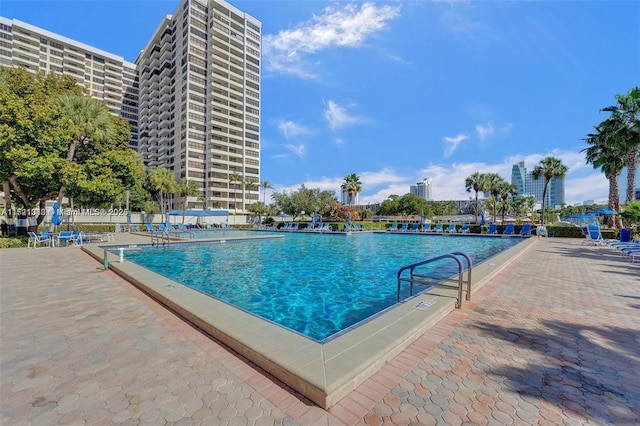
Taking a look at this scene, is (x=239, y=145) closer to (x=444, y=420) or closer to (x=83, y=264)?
(x=83, y=264)

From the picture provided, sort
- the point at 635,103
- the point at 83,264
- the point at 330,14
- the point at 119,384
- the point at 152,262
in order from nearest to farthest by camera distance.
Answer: the point at 119,384
the point at 83,264
the point at 152,262
the point at 330,14
the point at 635,103

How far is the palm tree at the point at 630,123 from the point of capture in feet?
52.7

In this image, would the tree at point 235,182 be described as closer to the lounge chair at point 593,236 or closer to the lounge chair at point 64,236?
the lounge chair at point 64,236

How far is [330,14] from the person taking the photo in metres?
13.8

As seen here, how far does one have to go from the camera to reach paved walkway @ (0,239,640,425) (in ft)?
7.64

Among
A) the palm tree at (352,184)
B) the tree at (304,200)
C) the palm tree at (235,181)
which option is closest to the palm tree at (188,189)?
the palm tree at (235,181)

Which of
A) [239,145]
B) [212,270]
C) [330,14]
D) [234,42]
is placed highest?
[234,42]

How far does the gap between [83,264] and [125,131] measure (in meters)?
15.0

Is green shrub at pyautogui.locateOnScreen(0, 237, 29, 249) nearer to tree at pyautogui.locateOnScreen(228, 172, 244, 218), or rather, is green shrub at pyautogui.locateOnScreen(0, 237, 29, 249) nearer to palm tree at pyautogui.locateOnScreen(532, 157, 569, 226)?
palm tree at pyautogui.locateOnScreen(532, 157, 569, 226)

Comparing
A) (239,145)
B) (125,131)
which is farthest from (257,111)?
(125,131)

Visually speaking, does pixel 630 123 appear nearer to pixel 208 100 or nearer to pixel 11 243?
pixel 11 243

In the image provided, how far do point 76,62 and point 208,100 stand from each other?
4060 centimetres

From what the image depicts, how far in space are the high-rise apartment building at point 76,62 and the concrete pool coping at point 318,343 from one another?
7904 cm

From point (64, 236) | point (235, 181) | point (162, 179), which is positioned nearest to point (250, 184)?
point (235, 181)
